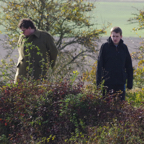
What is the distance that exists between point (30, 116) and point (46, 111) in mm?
219

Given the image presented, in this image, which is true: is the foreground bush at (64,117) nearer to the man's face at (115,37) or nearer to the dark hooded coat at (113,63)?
the dark hooded coat at (113,63)

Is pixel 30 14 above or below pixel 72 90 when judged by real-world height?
above

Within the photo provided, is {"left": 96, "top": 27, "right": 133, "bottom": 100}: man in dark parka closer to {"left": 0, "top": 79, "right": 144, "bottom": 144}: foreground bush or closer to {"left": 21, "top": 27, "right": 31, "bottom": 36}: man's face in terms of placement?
{"left": 0, "top": 79, "right": 144, "bottom": 144}: foreground bush

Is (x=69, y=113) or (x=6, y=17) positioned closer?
(x=69, y=113)

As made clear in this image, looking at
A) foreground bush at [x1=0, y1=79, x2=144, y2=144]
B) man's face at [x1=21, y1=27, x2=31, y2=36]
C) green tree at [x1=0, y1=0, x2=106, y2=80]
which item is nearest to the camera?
foreground bush at [x1=0, y1=79, x2=144, y2=144]

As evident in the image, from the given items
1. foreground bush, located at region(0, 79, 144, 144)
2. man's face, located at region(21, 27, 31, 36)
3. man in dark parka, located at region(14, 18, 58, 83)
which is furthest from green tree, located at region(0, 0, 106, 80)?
foreground bush, located at region(0, 79, 144, 144)

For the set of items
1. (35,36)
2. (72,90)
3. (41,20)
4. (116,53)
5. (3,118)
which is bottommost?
(3,118)

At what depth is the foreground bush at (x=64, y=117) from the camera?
3.42 meters

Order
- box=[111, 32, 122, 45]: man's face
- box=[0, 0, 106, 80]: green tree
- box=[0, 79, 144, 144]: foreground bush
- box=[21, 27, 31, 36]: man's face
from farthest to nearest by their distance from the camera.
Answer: box=[0, 0, 106, 80]: green tree < box=[21, 27, 31, 36]: man's face < box=[111, 32, 122, 45]: man's face < box=[0, 79, 144, 144]: foreground bush

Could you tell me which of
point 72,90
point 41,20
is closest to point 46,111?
point 72,90

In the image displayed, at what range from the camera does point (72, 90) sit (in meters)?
4.12

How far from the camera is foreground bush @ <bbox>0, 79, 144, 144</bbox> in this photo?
3.42 metres

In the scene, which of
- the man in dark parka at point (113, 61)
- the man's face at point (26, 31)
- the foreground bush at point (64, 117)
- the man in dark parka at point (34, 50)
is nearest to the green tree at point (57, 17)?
the man in dark parka at point (34, 50)

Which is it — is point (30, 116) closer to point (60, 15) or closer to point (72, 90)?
point (72, 90)
